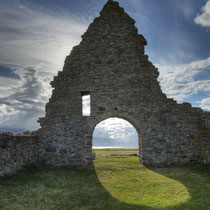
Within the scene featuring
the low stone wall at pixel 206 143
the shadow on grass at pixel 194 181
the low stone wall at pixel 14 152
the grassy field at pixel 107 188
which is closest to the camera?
the shadow on grass at pixel 194 181

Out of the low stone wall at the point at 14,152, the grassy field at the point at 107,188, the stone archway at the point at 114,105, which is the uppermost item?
the stone archway at the point at 114,105

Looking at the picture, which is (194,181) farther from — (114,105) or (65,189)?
(114,105)

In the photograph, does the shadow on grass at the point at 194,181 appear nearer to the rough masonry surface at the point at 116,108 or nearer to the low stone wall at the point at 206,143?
the low stone wall at the point at 206,143

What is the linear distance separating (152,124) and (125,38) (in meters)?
5.27

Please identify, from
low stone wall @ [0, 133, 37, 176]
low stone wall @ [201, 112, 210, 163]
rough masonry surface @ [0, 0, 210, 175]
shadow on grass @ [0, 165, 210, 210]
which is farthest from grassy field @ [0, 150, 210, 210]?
rough masonry surface @ [0, 0, 210, 175]

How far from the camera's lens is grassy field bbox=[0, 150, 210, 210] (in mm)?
6250

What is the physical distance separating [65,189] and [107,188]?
152 cm

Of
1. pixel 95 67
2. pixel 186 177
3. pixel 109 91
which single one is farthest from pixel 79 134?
pixel 186 177

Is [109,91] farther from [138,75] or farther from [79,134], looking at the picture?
[79,134]

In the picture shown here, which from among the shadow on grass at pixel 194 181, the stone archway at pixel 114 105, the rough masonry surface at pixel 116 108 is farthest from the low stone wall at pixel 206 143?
the shadow on grass at pixel 194 181

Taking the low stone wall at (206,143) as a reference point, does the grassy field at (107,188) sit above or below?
below

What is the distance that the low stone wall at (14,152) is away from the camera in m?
8.01

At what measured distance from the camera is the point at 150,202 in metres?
6.47

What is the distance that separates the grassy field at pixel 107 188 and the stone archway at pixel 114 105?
99 centimetres
